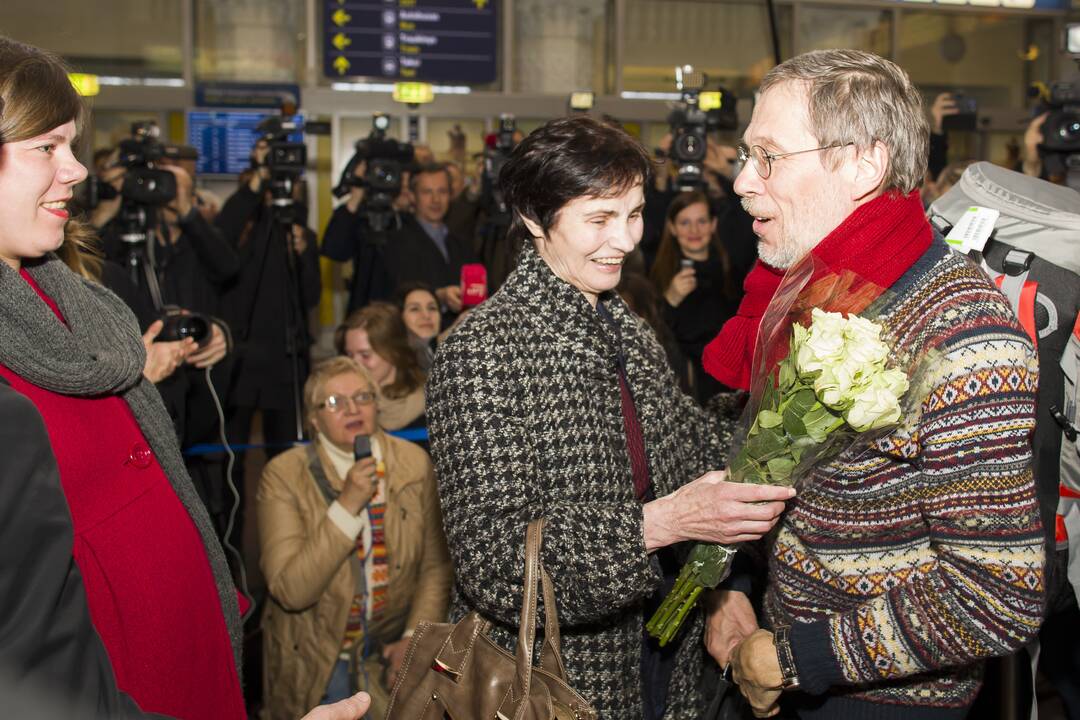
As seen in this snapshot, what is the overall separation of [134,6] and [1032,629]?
28.8ft

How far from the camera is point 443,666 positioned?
62.8 inches

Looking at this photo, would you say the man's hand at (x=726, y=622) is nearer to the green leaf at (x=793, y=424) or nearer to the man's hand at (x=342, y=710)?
the green leaf at (x=793, y=424)

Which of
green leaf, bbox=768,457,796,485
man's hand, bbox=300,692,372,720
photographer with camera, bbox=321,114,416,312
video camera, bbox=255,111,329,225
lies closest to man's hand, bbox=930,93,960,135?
photographer with camera, bbox=321,114,416,312

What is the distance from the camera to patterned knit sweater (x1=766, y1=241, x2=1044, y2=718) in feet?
4.58

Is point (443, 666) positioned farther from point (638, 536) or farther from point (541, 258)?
point (541, 258)

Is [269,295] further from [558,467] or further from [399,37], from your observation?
[399,37]

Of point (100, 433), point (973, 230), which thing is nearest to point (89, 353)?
point (100, 433)

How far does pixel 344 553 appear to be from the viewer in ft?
9.55

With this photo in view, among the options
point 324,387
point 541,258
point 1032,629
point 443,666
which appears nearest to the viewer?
point 1032,629

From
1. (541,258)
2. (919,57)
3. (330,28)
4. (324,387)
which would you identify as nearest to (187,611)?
(541,258)

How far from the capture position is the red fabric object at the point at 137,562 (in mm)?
1481

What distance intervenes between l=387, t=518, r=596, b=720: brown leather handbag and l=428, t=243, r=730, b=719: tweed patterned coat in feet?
0.21

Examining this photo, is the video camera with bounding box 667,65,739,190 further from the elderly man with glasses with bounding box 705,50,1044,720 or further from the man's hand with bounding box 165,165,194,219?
the elderly man with glasses with bounding box 705,50,1044,720

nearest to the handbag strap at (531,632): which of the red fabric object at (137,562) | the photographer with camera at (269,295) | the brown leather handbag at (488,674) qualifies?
the brown leather handbag at (488,674)
